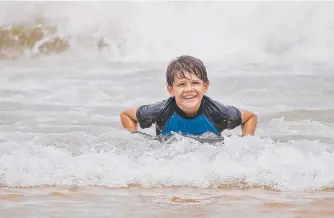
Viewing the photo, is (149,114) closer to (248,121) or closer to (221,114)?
(221,114)

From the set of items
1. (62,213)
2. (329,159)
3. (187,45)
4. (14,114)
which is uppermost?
(187,45)

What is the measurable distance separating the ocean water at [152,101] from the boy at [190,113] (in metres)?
0.18

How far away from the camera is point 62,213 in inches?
108

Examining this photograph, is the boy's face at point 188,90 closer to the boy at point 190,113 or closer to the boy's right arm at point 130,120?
the boy at point 190,113

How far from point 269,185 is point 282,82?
7.56 meters

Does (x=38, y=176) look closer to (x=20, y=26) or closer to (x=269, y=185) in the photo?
(x=269, y=185)

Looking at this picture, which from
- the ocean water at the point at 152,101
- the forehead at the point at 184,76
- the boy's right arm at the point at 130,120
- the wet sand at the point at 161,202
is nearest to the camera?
the wet sand at the point at 161,202

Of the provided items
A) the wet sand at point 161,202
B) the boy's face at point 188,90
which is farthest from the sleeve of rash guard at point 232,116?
the wet sand at point 161,202

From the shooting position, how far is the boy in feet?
14.0

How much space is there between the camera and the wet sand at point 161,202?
2695mm

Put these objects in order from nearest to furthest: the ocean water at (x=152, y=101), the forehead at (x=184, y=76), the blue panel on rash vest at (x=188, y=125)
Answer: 1. the ocean water at (x=152, y=101)
2. the forehead at (x=184, y=76)
3. the blue panel on rash vest at (x=188, y=125)

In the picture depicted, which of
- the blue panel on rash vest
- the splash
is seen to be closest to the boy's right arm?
the blue panel on rash vest

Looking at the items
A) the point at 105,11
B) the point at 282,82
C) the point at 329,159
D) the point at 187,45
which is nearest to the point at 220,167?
the point at 329,159

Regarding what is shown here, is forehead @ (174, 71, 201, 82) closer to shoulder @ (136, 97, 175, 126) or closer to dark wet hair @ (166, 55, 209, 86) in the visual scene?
dark wet hair @ (166, 55, 209, 86)
